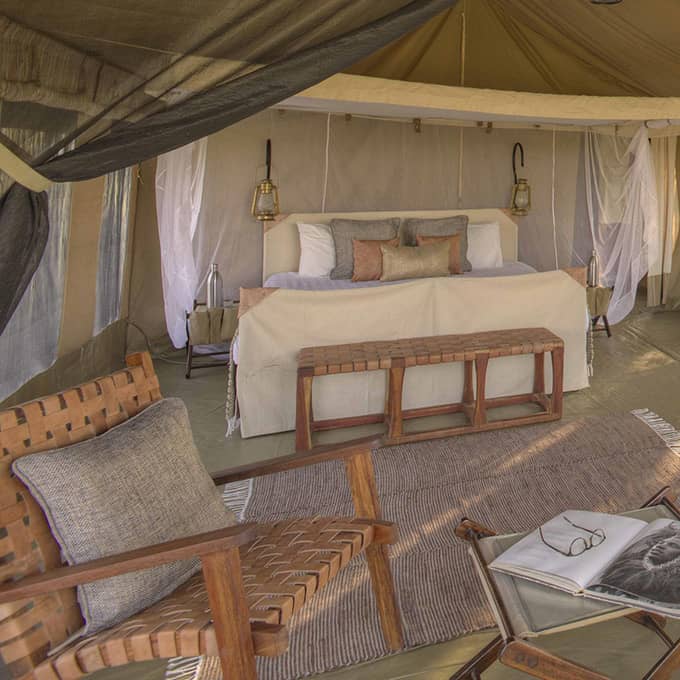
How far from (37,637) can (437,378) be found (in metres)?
2.71

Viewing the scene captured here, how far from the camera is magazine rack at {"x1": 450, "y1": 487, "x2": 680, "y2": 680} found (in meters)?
1.38

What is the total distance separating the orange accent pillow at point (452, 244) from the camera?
5.22 metres

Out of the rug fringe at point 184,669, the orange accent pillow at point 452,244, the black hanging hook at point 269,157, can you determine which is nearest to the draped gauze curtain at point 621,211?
the orange accent pillow at point 452,244

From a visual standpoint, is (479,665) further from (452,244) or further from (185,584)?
(452,244)

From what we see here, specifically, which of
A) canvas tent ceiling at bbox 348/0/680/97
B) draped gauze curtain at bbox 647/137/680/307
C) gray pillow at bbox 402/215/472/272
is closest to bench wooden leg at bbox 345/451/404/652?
gray pillow at bbox 402/215/472/272

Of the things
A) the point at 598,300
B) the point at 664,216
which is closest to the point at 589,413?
the point at 598,300

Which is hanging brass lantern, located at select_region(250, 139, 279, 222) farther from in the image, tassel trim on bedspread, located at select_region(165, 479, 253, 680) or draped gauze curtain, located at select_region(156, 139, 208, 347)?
tassel trim on bedspread, located at select_region(165, 479, 253, 680)

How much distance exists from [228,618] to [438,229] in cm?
451

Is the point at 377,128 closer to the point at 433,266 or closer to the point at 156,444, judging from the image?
the point at 433,266

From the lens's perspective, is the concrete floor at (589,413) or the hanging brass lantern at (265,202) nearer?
the concrete floor at (589,413)

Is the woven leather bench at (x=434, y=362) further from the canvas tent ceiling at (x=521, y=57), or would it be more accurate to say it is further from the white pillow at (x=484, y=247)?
the canvas tent ceiling at (x=521, y=57)

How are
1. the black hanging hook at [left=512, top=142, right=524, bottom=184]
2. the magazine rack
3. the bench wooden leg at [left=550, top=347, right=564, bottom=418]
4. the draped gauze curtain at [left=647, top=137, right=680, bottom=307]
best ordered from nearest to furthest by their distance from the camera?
the magazine rack < the bench wooden leg at [left=550, top=347, right=564, bottom=418] < the black hanging hook at [left=512, top=142, right=524, bottom=184] < the draped gauze curtain at [left=647, top=137, right=680, bottom=307]

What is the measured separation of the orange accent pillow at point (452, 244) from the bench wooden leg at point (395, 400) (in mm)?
1939

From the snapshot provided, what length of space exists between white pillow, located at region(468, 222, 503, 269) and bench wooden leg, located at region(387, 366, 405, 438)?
2.41 meters
